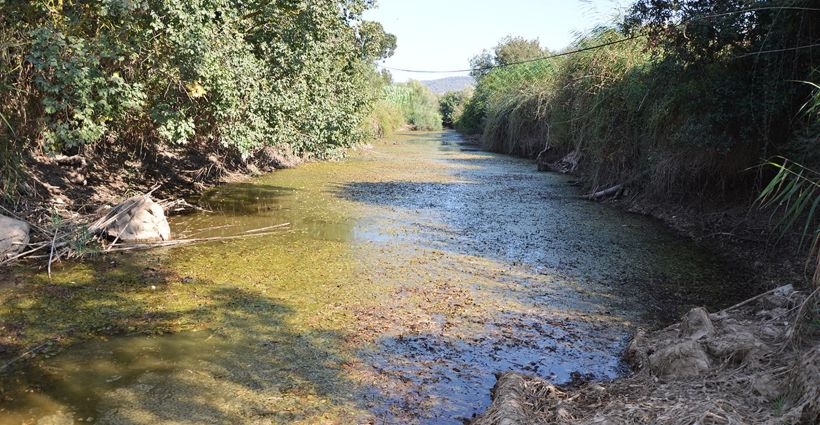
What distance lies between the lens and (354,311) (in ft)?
16.4

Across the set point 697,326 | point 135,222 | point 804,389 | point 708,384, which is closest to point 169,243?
point 135,222

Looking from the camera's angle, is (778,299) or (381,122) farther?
(381,122)

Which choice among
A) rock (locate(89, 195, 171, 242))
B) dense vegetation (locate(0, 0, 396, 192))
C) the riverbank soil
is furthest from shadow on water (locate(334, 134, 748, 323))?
rock (locate(89, 195, 171, 242))

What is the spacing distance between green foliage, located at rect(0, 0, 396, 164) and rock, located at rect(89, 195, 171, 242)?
0.85 m

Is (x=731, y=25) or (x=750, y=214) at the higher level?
(x=731, y=25)

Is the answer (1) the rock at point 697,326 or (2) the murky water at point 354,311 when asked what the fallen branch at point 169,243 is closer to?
(2) the murky water at point 354,311

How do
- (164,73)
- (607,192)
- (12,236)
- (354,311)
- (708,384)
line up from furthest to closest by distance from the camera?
(607,192) < (164,73) < (12,236) < (354,311) < (708,384)

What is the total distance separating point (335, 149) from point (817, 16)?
22.0 feet

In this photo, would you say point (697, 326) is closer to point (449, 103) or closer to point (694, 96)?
point (694, 96)

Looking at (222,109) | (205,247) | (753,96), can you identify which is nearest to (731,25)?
(753,96)

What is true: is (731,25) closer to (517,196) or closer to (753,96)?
(753,96)

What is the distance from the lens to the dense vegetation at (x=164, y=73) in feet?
19.7

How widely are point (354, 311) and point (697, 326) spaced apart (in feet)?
8.64

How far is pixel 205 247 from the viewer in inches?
272
